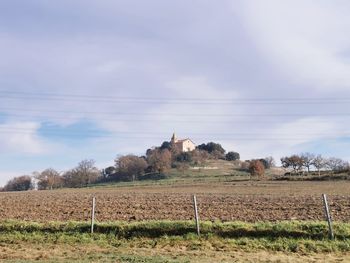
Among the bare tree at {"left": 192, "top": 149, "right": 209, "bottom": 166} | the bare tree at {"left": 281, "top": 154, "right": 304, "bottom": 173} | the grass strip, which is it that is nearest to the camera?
the grass strip

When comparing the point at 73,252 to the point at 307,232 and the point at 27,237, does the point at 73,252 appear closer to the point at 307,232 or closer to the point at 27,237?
the point at 27,237

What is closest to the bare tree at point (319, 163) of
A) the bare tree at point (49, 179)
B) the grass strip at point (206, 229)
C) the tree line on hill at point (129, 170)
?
the tree line on hill at point (129, 170)

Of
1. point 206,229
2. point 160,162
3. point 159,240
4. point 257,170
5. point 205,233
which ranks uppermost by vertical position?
point 160,162

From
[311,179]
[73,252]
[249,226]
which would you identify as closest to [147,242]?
[73,252]

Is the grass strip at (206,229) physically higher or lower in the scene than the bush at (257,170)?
lower

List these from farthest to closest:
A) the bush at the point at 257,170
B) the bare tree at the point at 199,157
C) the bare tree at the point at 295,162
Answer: the bare tree at the point at 199,157 < the bare tree at the point at 295,162 < the bush at the point at 257,170

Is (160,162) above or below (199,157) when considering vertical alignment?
below

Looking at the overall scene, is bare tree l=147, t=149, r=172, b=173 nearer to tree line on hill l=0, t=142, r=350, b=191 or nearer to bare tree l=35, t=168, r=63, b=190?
tree line on hill l=0, t=142, r=350, b=191

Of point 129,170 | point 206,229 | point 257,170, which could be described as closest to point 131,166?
point 129,170

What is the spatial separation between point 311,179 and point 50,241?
81.1 metres

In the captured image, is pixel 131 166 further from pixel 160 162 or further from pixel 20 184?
pixel 20 184

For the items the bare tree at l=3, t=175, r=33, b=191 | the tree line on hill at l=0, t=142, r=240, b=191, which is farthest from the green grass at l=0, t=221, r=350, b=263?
the bare tree at l=3, t=175, r=33, b=191

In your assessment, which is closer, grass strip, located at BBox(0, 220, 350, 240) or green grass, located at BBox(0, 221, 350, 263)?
green grass, located at BBox(0, 221, 350, 263)

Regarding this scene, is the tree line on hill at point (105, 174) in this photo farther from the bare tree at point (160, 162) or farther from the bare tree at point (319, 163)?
the bare tree at point (319, 163)
